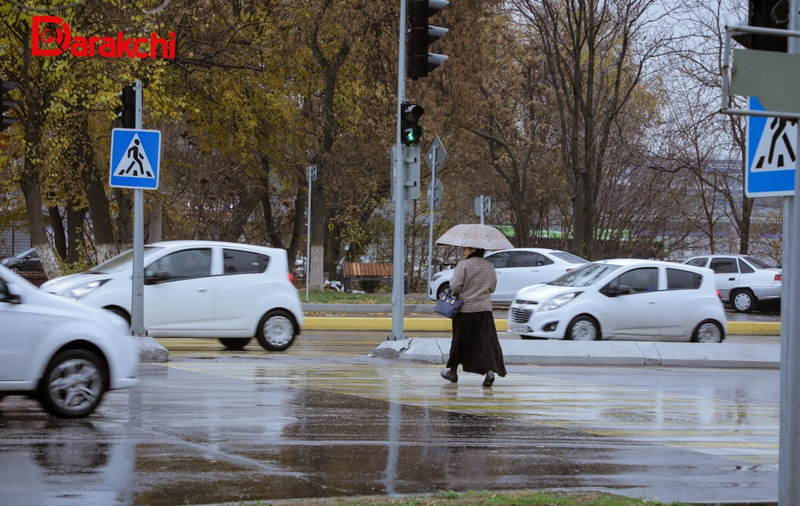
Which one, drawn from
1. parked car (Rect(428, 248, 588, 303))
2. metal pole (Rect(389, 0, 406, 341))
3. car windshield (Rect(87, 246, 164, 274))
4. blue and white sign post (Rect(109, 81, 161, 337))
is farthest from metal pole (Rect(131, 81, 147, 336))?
parked car (Rect(428, 248, 588, 303))

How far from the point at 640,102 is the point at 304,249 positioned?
19.7m

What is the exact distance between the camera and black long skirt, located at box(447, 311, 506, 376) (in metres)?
13.2

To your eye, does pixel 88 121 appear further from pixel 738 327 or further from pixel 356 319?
pixel 738 327

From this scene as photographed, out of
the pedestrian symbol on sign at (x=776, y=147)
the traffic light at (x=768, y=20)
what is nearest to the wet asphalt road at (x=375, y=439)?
the pedestrian symbol on sign at (x=776, y=147)

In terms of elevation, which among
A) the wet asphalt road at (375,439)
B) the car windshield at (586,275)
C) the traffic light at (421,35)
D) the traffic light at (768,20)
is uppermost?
the traffic light at (421,35)

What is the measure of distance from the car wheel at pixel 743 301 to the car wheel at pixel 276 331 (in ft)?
67.5

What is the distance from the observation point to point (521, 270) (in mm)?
30422

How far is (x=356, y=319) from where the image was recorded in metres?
24.5

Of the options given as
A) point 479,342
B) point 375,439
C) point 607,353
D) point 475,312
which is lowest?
point 375,439

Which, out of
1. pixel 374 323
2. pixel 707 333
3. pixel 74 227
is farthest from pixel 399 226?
pixel 74 227

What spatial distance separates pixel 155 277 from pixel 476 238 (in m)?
5.79

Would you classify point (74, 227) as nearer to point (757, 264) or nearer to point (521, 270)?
point (521, 270)

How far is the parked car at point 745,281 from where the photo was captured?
1323 inches

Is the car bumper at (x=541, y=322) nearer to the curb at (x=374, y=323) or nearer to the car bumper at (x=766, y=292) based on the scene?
the curb at (x=374, y=323)
